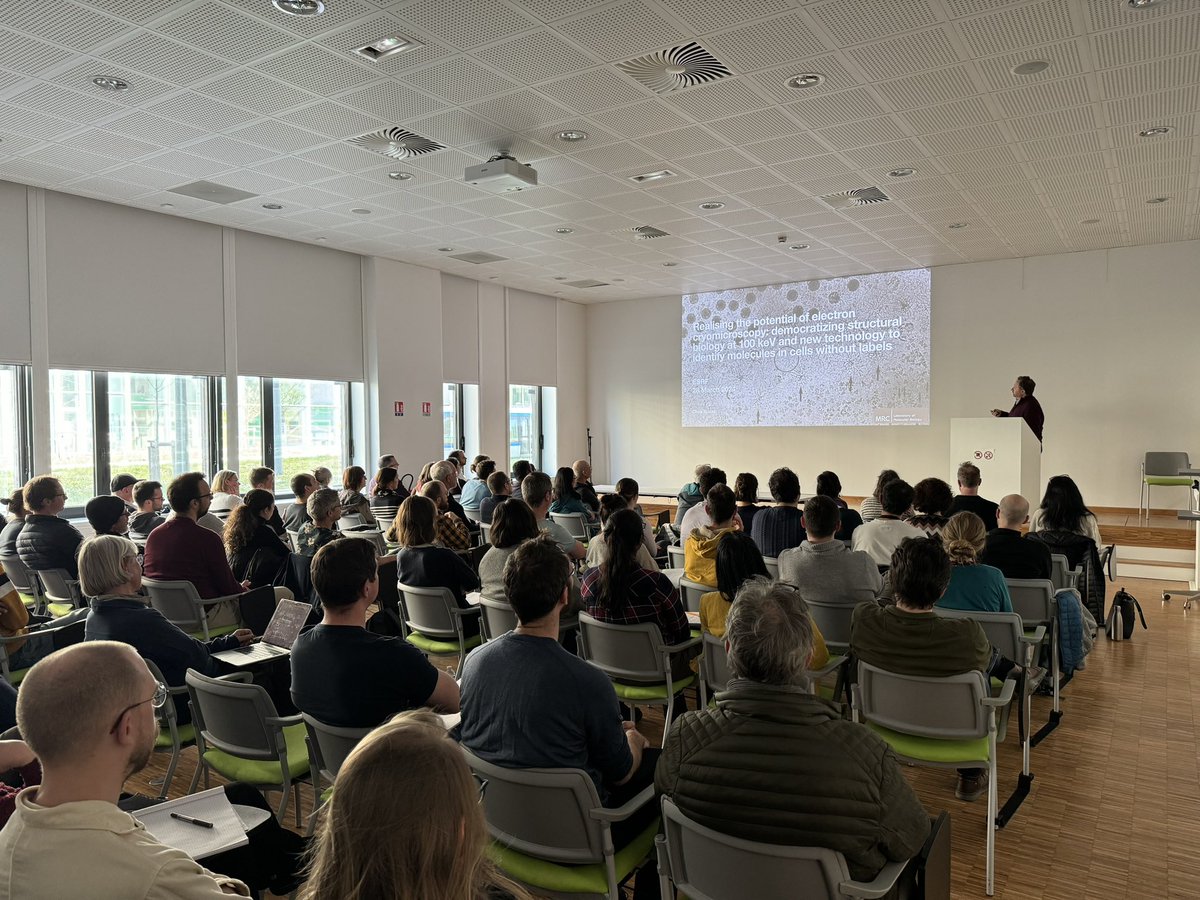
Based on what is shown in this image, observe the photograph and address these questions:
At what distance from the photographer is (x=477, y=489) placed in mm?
8211

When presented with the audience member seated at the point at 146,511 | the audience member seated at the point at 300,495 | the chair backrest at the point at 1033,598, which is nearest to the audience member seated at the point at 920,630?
the chair backrest at the point at 1033,598

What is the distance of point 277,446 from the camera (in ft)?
34.5

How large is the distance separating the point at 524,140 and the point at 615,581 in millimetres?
4369

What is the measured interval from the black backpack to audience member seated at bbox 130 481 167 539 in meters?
7.43

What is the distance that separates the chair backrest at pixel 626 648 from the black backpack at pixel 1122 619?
4.47 meters

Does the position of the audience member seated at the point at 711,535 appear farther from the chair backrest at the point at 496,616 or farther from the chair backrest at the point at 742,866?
the chair backrest at the point at 742,866

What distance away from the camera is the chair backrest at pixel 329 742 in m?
2.42

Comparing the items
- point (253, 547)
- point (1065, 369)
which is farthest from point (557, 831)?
point (1065, 369)

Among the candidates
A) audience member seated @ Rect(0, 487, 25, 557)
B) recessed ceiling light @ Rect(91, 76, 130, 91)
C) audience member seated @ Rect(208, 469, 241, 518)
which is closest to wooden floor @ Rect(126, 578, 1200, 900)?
audience member seated @ Rect(0, 487, 25, 557)

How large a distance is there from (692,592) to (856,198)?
574cm

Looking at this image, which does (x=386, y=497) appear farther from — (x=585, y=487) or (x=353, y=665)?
(x=353, y=665)

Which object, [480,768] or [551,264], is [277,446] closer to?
[551,264]

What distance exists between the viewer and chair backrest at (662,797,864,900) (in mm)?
1702

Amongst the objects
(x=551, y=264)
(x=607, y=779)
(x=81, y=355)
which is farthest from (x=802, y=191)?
(x=81, y=355)
